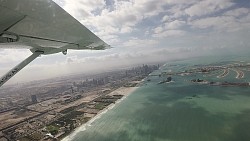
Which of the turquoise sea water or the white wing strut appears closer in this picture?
the white wing strut

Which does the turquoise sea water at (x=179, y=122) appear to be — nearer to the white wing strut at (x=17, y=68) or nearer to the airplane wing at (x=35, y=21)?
the white wing strut at (x=17, y=68)

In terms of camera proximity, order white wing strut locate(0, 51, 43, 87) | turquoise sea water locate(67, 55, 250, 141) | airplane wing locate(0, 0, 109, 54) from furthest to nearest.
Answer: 1. turquoise sea water locate(67, 55, 250, 141)
2. white wing strut locate(0, 51, 43, 87)
3. airplane wing locate(0, 0, 109, 54)

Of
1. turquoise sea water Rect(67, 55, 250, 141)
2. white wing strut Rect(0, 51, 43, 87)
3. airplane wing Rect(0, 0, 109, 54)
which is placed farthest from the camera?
turquoise sea water Rect(67, 55, 250, 141)

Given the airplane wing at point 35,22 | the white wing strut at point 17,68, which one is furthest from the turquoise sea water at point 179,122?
the airplane wing at point 35,22

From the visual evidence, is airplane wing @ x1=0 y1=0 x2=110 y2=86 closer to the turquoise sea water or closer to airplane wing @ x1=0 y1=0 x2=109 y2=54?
airplane wing @ x1=0 y1=0 x2=109 y2=54

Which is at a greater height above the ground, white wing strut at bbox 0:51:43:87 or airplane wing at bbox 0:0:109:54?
airplane wing at bbox 0:0:109:54

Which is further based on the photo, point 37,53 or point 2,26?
point 37,53


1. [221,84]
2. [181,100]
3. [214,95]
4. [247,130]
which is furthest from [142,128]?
[221,84]

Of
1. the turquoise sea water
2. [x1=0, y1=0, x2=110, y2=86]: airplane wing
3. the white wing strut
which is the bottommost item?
the turquoise sea water

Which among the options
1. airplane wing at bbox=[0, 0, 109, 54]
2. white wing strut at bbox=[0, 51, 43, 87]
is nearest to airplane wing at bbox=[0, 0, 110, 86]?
airplane wing at bbox=[0, 0, 109, 54]

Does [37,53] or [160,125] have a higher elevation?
[37,53]

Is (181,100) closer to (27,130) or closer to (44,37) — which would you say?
(27,130)
